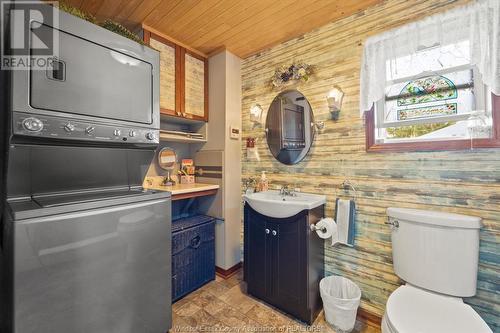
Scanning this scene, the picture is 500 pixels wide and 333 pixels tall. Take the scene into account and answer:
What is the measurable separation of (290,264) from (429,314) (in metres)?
0.85

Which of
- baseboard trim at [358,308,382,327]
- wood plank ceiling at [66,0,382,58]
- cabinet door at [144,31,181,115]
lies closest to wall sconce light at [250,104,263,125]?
wood plank ceiling at [66,0,382,58]

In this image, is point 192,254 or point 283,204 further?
point 192,254

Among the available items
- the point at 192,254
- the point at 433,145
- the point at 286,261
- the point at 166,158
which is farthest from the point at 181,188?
the point at 433,145

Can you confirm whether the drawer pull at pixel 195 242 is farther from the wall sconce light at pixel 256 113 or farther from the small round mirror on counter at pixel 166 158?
the wall sconce light at pixel 256 113

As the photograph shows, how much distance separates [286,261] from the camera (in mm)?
1731

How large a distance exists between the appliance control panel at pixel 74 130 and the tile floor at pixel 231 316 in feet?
4.62

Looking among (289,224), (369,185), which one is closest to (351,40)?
(369,185)

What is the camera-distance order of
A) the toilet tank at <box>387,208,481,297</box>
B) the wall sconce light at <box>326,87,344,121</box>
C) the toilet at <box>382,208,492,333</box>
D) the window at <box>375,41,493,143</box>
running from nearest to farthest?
the toilet at <box>382,208,492,333</box>
the toilet tank at <box>387,208,481,297</box>
the window at <box>375,41,493,143</box>
the wall sconce light at <box>326,87,344,121</box>

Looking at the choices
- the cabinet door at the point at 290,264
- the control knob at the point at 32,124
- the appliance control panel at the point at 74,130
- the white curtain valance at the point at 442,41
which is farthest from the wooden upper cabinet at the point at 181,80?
the white curtain valance at the point at 442,41

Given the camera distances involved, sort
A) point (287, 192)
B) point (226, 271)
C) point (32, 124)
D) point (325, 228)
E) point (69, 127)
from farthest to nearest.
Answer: point (226, 271) → point (287, 192) → point (325, 228) → point (69, 127) → point (32, 124)

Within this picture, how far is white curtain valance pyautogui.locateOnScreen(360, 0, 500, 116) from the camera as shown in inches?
50.3

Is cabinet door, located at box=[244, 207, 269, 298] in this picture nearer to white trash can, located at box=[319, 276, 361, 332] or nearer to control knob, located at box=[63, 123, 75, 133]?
white trash can, located at box=[319, 276, 361, 332]

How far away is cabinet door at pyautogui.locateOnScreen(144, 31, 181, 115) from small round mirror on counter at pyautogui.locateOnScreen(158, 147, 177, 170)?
18.5 inches

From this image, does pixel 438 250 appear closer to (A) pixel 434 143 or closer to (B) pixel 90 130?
(A) pixel 434 143
